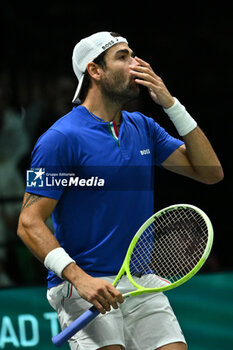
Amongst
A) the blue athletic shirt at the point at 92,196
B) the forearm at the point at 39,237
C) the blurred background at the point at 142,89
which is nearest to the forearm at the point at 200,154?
the blue athletic shirt at the point at 92,196

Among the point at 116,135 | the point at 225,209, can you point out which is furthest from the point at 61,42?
the point at 116,135

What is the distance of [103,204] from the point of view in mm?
2990

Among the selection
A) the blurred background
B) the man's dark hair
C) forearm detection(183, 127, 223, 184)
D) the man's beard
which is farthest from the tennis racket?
the blurred background

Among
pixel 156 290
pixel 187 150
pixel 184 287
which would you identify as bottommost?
pixel 184 287

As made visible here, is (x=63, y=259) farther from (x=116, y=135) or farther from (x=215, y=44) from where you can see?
(x=215, y=44)

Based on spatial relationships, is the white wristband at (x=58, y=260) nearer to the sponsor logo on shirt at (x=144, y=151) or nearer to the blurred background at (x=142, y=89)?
the sponsor logo on shirt at (x=144, y=151)

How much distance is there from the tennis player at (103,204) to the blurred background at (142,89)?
5.10ft

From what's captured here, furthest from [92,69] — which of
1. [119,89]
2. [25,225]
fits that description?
[25,225]

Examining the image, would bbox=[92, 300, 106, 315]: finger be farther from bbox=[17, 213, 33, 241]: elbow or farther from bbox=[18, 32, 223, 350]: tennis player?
bbox=[17, 213, 33, 241]: elbow

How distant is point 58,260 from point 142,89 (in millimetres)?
2278

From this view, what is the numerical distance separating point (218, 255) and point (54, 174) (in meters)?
2.23

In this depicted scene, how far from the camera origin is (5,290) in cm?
441

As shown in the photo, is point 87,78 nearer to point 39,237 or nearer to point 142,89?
point 39,237

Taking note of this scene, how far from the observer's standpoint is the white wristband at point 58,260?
276cm
